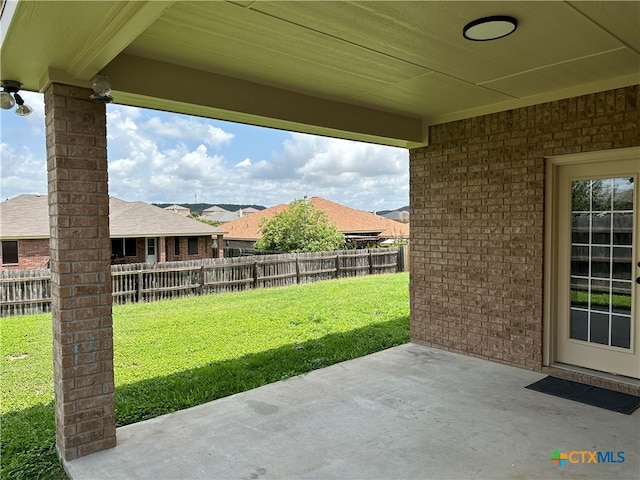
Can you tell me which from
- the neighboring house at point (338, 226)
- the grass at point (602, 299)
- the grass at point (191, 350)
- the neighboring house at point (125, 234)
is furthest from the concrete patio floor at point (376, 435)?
the neighboring house at point (338, 226)

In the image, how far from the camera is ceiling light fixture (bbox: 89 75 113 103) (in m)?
2.83

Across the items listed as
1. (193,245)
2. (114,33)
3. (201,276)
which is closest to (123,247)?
(193,245)

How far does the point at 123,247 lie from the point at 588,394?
16737 millimetres

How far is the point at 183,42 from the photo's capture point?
2.92m

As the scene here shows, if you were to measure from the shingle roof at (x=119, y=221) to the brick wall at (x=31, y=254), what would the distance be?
15.0 inches

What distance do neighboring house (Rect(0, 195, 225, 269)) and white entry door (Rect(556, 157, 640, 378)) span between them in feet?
43.9

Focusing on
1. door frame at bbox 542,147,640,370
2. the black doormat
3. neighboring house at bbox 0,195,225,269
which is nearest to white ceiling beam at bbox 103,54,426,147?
door frame at bbox 542,147,640,370

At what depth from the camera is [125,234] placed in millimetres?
16125

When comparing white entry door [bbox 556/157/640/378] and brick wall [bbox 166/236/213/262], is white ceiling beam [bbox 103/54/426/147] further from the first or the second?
brick wall [bbox 166/236/213/262]

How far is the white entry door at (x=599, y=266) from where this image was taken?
4070mm

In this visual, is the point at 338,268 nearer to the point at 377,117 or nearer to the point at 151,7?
the point at 377,117

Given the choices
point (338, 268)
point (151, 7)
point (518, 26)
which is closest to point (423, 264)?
point (518, 26)

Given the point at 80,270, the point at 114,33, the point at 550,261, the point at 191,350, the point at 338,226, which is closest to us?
the point at 114,33

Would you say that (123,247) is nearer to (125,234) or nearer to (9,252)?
(125,234)
